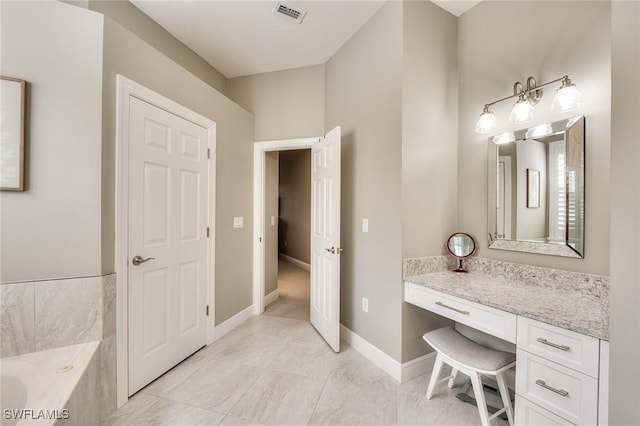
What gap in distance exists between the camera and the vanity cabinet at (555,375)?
1.05 m

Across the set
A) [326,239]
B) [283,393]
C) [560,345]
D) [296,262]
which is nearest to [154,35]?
[326,239]

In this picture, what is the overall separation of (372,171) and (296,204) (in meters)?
4.37

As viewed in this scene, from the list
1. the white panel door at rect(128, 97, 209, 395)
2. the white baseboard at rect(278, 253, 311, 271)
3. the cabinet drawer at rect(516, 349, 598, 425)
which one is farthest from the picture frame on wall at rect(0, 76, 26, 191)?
the white baseboard at rect(278, 253, 311, 271)

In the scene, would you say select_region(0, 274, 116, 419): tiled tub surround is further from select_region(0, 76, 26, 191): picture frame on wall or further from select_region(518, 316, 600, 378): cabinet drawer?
select_region(518, 316, 600, 378): cabinet drawer

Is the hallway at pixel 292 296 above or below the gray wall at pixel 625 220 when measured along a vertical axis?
below

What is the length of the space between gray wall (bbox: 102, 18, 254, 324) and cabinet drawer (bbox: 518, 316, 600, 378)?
2.40m

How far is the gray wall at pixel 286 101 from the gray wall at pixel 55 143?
1.76 meters

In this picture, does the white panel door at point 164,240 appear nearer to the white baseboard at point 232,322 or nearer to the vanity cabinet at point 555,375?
the white baseboard at point 232,322

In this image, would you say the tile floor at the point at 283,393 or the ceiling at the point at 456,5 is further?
the ceiling at the point at 456,5

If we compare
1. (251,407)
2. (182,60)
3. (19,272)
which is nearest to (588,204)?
(251,407)

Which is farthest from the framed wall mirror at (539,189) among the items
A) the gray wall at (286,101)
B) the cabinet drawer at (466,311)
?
the gray wall at (286,101)

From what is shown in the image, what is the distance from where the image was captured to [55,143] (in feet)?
4.79

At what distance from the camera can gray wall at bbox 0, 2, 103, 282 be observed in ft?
4.59

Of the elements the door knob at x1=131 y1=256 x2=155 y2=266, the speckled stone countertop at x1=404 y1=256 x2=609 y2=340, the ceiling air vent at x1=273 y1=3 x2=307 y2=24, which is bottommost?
the speckled stone countertop at x1=404 y1=256 x2=609 y2=340
